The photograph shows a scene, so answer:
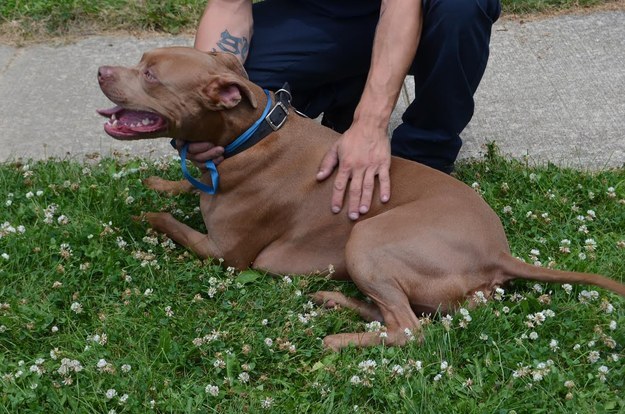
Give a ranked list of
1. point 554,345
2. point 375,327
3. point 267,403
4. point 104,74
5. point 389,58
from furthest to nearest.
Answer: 1. point 389,58
2. point 104,74
3. point 375,327
4. point 554,345
5. point 267,403

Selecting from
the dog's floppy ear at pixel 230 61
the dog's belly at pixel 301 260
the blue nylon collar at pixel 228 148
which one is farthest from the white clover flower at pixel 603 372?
the dog's floppy ear at pixel 230 61

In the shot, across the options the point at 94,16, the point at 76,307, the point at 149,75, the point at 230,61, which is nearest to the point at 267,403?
the point at 76,307

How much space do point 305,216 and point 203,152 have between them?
0.57 m

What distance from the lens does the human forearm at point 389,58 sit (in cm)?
411

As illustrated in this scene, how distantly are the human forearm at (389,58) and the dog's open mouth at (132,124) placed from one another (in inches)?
38.2

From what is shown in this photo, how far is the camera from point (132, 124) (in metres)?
3.80

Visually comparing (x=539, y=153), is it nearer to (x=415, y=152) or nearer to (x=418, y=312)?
(x=415, y=152)

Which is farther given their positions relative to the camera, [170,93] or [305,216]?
[305,216]

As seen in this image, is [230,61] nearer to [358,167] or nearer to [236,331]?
[358,167]

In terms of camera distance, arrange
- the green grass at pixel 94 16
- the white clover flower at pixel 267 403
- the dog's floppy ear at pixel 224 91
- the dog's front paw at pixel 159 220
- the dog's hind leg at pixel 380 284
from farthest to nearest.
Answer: the green grass at pixel 94 16 → the dog's front paw at pixel 159 220 → the dog's floppy ear at pixel 224 91 → the dog's hind leg at pixel 380 284 → the white clover flower at pixel 267 403

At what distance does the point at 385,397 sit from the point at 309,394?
0.98 feet

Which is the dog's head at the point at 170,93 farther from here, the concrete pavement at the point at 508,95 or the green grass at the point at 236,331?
the concrete pavement at the point at 508,95

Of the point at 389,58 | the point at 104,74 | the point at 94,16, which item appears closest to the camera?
the point at 104,74

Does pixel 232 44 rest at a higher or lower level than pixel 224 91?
lower
